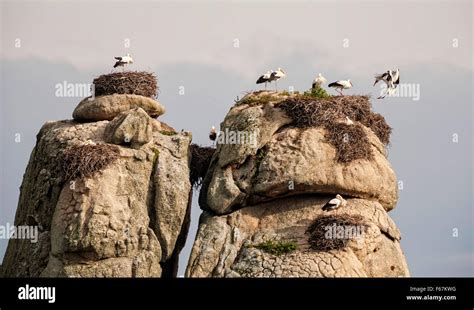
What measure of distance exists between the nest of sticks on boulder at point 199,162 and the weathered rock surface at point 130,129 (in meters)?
2.30

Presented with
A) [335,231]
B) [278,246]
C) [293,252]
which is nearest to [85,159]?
[278,246]

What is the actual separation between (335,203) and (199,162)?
655 cm

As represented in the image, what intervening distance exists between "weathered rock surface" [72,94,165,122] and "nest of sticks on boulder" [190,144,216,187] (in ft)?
8.72

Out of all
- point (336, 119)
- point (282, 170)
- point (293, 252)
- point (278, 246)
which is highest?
point (336, 119)

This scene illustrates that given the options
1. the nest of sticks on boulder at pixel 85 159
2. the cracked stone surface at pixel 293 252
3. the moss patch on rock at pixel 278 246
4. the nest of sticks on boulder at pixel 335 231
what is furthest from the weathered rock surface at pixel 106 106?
the nest of sticks on boulder at pixel 335 231

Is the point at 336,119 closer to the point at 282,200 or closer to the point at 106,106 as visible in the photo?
the point at 282,200

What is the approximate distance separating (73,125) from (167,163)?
419cm

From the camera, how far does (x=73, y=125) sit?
3294 cm

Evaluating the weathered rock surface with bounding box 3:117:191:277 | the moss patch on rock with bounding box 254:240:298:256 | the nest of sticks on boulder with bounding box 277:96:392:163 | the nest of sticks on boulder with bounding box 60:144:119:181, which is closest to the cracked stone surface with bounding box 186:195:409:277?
the moss patch on rock with bounding box 254:240:298:256

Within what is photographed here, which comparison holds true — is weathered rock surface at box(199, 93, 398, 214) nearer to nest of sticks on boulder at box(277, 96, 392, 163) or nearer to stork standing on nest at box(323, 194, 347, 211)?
nest of sticks on boulder at box(277, 96, 392, 163)

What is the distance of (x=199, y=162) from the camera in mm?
33250

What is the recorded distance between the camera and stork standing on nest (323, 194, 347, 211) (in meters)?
29.1

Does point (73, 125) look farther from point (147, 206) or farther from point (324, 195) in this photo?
point (324, 195)
